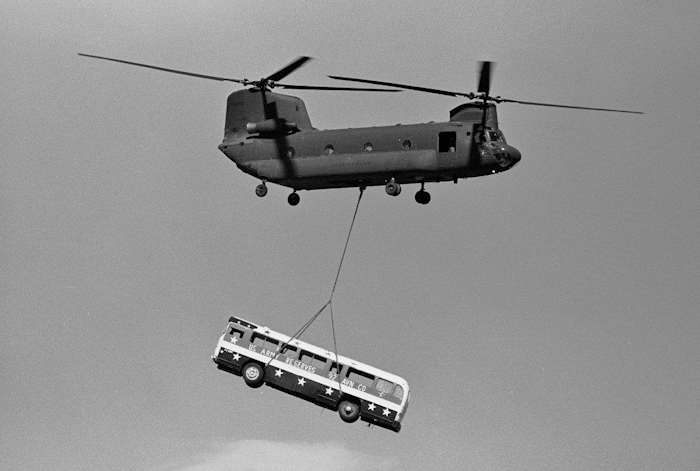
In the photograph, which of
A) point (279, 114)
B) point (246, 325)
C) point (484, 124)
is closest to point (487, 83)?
point (484, 124)

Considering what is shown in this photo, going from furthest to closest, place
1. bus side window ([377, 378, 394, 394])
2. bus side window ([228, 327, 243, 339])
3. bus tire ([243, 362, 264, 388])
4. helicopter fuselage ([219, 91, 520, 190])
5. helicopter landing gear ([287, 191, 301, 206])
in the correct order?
helicopter landing gear ([287, 191, 301, 206]) < bus side window ([228, 327, 243, 339]) < bus side window ([377, 378, 394, 394]) < bus tire ([243, 362, 264, 388]) < helicopter fuselage ([219, 91, 520, 190])

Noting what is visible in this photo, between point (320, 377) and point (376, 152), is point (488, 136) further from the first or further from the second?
point (320, 377)

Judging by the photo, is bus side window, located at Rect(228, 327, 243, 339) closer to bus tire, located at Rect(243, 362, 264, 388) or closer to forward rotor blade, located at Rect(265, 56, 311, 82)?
bus tire, located at Rect(243, 362, 264, 388)

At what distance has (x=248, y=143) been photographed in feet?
159

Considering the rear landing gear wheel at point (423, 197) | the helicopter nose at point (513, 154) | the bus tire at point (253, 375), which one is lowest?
the bus tire at point (253, 375)

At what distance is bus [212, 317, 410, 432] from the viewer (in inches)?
1797

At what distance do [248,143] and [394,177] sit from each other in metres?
5.82

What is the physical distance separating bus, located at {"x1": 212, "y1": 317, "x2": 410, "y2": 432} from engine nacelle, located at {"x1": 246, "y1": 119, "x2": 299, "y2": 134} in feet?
23.4

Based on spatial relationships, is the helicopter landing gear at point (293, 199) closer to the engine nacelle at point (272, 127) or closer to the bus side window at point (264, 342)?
the engine nacelle at point (272, 127)

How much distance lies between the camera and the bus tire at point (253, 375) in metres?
45.8

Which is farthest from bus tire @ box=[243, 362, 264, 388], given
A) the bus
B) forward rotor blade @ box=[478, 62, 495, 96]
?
forward rotor blade @ box=[478, 62, 495, 96]

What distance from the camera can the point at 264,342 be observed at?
46344mm

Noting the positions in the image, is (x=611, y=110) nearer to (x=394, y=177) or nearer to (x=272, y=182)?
(x=394, y=177)

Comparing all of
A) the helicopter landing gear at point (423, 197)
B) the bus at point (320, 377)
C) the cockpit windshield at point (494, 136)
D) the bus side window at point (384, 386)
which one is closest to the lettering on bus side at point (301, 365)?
the bus at point (320, 377)
